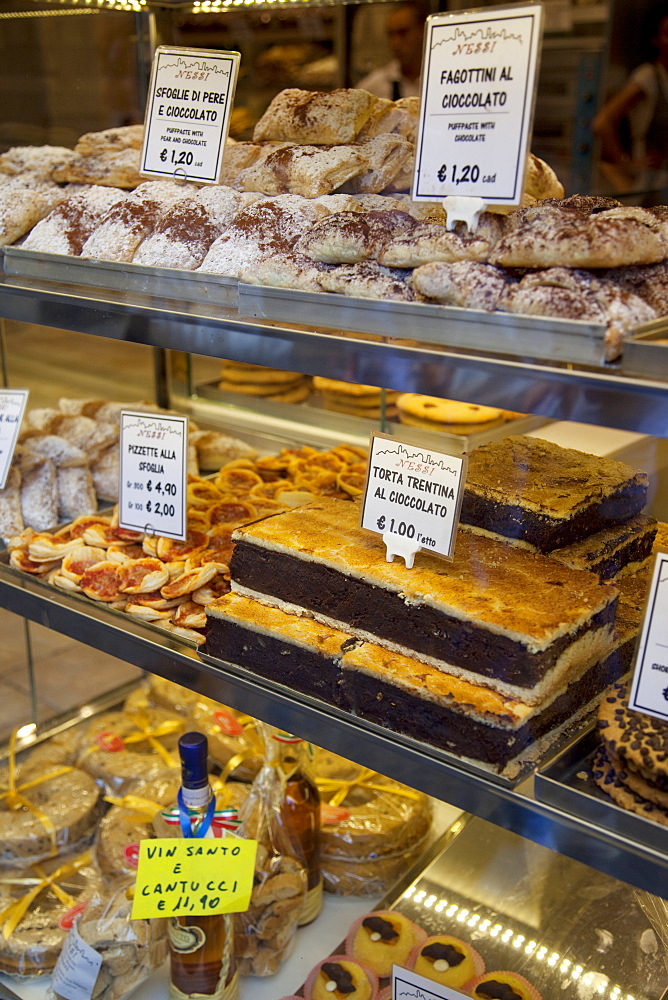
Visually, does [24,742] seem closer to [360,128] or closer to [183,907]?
[183,907]

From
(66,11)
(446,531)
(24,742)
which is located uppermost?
(66,11)

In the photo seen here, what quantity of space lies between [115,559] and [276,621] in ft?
1.48

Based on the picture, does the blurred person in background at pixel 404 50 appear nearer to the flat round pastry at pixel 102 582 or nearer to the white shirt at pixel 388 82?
the white shirt at pixel 388 82

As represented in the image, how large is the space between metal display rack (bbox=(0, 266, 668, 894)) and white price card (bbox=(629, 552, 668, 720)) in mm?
133

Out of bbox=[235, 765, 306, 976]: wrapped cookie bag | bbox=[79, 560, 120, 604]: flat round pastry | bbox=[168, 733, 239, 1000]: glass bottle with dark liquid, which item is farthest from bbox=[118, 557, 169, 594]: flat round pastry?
bbox=[235, 765, 306, 976]: wrapped cookie bag

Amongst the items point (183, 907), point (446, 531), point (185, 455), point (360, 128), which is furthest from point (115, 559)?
point (360, 128)

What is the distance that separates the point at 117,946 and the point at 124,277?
1116 mm

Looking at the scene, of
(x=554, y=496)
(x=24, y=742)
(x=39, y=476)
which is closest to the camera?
(x=554, y=496)

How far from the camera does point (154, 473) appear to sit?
1585mm

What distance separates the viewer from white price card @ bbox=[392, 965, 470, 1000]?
55.1 inches

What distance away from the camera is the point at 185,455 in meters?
1.54

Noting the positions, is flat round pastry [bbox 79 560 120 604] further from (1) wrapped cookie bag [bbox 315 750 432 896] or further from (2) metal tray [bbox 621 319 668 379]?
(2) metal tray [bbox 621 319 668 379]

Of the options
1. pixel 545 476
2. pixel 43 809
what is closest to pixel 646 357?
pixel 545 476

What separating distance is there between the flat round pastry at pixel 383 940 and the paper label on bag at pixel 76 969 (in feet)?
1.44
